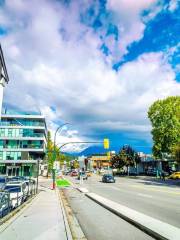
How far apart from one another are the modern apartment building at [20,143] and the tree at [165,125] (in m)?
32.2

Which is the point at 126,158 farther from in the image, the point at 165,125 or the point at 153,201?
the point at 153,201

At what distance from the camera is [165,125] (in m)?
51.5

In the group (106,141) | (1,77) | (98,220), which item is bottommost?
(98,220)

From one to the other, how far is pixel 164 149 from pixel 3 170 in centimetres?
4057

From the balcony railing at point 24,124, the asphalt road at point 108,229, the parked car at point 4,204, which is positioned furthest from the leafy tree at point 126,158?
the parked car at point 4,204

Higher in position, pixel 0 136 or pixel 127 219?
pixel 0 136

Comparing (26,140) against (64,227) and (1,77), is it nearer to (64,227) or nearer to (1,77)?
(1,77)

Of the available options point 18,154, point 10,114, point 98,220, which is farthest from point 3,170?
point 98,220

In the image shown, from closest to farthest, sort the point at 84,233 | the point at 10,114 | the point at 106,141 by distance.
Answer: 1. the point at 84,233
2. the point at 106,141
3. the point at 10,114

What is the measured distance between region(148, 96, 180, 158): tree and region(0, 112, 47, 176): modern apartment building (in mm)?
32192

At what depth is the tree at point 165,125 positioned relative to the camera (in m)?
50.8

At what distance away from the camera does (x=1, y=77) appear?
2209 centimetres

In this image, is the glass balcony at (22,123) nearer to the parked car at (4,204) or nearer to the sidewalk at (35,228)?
the parked car at (4,204)

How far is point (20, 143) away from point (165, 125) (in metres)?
39.1
